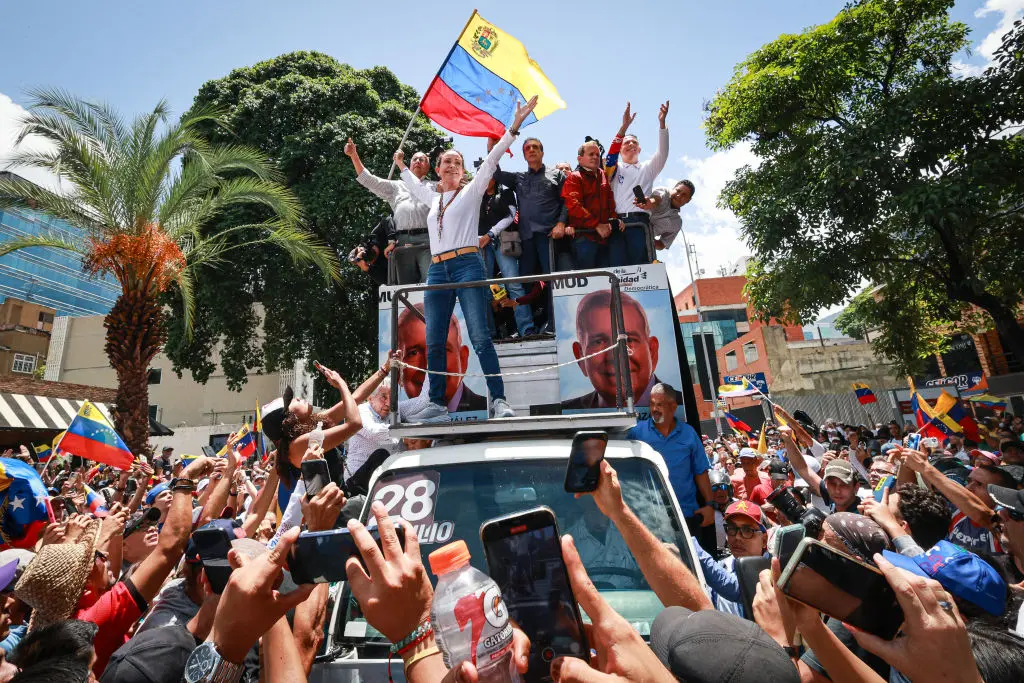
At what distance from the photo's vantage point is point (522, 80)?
7.26 metres

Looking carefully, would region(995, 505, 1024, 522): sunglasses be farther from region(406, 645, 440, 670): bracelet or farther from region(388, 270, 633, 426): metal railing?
region(406, 645, 440, 670): bracelet

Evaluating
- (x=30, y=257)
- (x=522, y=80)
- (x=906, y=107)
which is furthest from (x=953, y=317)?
(x=30, y=257)

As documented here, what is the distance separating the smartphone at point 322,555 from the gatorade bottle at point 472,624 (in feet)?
0.73

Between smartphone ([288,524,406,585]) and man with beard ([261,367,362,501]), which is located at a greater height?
man with beard ([261,367,362,501])

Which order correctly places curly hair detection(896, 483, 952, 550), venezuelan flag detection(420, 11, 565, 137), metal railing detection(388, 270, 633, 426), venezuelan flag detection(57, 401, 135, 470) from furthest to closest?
venezuelan flag detection(57, 401, 135, 470) < venezuelan flag detection(420, 11, 565, 137) < metal railing detection(388, 270, 633, 426) < curly hair detection(896, 483, 952, 550)

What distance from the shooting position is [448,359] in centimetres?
484

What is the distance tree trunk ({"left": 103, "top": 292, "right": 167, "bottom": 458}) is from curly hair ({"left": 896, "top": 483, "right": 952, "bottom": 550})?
40.6 ft

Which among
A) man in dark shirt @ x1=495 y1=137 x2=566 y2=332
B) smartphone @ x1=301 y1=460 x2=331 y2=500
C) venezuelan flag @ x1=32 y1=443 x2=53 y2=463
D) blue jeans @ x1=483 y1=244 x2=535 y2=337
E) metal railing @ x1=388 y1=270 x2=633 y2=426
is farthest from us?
venezuelan flag @ x1=32 y1=443 x2=53 y2=463

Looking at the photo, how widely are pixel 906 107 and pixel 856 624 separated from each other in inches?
539

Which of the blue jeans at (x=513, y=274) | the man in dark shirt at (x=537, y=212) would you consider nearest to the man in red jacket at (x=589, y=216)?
the man in dark shirt at (x=537, y=212)

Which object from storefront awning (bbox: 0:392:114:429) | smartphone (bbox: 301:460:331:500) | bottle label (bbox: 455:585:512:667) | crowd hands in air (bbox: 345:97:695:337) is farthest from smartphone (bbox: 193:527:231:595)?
storefront awning (bbox: 0:392:114:429)

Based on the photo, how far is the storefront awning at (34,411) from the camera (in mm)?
17312

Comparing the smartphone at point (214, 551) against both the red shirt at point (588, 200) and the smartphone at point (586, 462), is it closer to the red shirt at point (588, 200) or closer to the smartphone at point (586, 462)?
the smartphone at point (586, 462)

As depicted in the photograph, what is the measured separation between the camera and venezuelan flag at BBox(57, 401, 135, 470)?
7.47 metres
